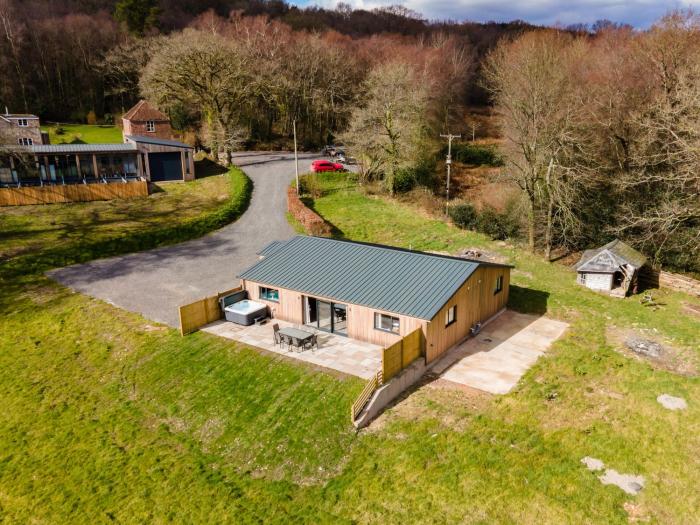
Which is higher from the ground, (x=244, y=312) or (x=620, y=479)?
(x=244, y=312)

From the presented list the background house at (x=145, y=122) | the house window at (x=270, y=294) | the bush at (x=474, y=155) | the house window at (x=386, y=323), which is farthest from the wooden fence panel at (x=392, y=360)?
the background house at (x=145, y=122)

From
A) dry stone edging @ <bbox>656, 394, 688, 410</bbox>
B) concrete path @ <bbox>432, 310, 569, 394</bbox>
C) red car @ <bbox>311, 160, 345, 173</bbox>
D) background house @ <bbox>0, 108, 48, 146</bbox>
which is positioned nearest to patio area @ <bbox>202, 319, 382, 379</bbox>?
concrete path @ <bbox>432, 310, 569, 394</bbox>

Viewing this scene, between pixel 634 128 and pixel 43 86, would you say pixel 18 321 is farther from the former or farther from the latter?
pixel 43 86

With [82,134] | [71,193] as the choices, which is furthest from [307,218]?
[82,134]

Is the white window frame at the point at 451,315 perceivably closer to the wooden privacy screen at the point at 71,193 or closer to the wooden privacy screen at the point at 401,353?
the wooden privacy screen at the point at 401,353

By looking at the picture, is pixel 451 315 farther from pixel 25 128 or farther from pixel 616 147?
pixel 25 128

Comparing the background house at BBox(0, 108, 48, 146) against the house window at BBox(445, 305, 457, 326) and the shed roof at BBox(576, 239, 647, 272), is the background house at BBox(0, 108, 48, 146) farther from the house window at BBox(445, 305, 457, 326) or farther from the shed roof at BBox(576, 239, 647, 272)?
the shed roof at BBox(576, 239, 647, 272)

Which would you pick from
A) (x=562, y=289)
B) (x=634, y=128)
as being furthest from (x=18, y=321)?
(x=634, y=128)
